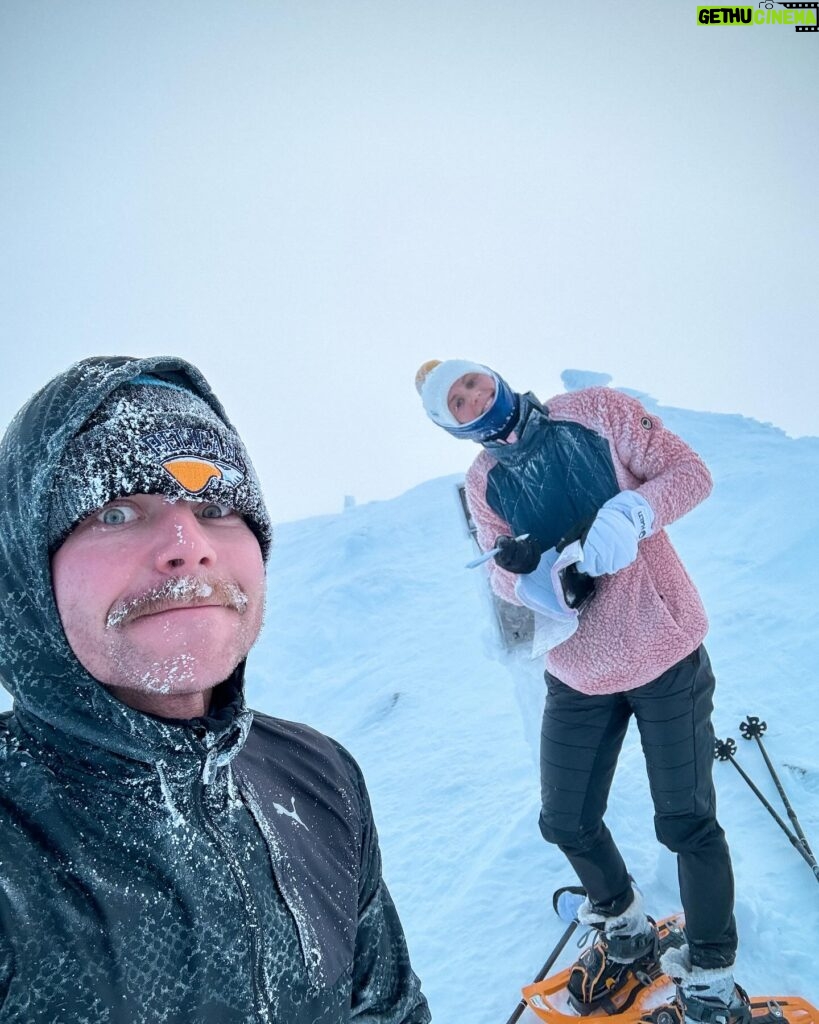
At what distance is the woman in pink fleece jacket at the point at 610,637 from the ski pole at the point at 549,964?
26cm

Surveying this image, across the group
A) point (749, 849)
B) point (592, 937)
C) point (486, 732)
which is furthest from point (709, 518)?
point (592, 937)

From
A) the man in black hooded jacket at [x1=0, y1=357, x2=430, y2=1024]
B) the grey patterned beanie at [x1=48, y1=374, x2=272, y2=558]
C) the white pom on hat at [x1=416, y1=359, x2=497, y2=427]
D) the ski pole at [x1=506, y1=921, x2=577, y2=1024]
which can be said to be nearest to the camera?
the man in black hooded jacket at [x1=0, y1=357, x2=430, y2=1024]

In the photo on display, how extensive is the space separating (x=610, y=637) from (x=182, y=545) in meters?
1.72

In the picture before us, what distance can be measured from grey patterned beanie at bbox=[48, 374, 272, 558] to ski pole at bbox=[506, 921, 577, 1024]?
8.72ft

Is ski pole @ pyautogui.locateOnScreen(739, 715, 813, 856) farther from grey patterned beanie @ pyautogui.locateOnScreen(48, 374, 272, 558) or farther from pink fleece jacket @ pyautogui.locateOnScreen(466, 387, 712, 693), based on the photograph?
grey patterned beanie @ pyautogui.locateOnScreen(48, 374, 272, 558)

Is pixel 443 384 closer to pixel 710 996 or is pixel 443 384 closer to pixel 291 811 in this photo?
pixel 291 811

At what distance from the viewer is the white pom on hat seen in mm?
2543

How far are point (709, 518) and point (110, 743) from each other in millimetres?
11935

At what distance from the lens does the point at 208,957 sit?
964mm

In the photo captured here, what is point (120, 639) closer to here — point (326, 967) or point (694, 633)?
point (326, 967)

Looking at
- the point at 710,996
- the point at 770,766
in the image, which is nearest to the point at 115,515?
the point at 710,996

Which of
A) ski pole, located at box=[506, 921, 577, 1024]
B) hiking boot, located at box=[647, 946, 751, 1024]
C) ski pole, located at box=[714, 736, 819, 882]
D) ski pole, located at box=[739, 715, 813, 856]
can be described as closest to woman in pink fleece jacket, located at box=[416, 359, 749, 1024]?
hiking boot, located at box=[647, 946, 751, 1024]

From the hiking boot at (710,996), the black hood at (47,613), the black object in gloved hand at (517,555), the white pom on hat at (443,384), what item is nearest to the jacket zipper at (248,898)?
the black hood at (47,613)

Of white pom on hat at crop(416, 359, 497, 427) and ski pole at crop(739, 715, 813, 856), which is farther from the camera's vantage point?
ski pole at crop(739, 715, 813, 856)
